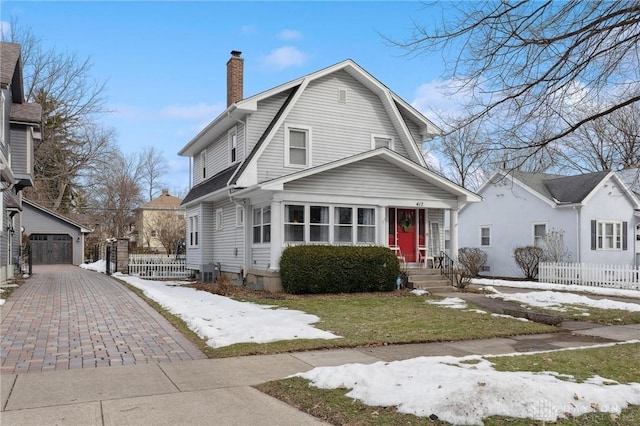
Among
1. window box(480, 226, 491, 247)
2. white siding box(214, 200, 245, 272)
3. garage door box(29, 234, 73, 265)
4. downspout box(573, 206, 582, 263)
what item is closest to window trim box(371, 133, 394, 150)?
white siding box(214, 200, 245, 272)

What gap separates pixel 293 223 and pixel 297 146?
125 inches

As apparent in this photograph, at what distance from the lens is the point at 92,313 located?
1196 centimetres

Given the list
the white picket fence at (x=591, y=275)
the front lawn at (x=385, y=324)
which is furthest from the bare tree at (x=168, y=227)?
the front lawn at (x=385, y=324)

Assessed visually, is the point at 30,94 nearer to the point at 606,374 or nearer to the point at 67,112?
the point at 67,112

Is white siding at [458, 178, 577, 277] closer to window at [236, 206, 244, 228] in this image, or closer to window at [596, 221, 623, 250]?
window at [596, 221, 623, 250]

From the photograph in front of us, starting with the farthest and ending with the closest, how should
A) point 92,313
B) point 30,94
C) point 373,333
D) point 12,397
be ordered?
point 30,94, point 92,313, point 373,333, point 12,397

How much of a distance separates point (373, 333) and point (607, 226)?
20.1m

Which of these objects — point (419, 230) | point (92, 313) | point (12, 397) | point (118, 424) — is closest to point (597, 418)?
point (118, 424)

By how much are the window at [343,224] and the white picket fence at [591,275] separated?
1028 cm

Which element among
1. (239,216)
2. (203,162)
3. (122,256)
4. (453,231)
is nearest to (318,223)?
(239,216)

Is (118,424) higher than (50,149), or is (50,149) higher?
(50,149)

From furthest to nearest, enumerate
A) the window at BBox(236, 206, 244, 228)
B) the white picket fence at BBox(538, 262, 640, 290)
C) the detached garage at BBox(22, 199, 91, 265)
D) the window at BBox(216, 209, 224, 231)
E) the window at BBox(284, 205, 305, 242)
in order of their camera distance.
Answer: the detached garage at BBox(22, 199, 91, 265)
the window at BBox(216, 209, 224, 231)
the white picket fence at BBox(538, 262, 640, 290)
the window at BBox(236, 206, 244, 228)
the window at BBox(284, 205, 305, 242)

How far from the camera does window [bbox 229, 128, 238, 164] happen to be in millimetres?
19734

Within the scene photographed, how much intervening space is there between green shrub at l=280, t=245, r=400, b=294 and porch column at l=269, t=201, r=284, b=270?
40 centimetres
